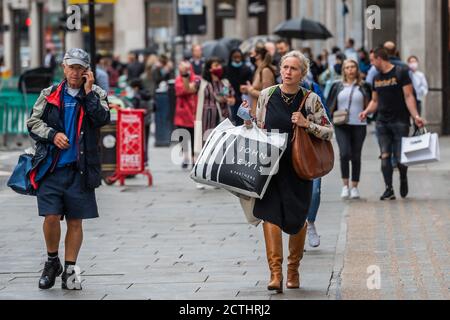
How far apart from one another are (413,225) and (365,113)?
2.87 metres

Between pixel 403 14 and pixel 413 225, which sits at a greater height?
pixel 403 14

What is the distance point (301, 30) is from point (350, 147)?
17205 mm

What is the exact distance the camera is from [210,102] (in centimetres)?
1966

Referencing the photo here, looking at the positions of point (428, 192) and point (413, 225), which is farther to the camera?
point (428, 192)

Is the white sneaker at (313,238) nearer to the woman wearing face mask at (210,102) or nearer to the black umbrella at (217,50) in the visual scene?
the woman wearing face mask at (210,102)

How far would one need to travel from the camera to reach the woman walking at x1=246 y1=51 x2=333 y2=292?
33.4ft

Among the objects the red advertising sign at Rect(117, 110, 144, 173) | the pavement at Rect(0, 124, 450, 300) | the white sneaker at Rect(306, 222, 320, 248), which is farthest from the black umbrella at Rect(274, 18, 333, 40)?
the white sneaker at Rect(306, 222, 320, 248)

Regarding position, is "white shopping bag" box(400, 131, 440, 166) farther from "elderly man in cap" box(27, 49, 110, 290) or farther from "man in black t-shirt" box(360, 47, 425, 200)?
"elderly man in cap" box(27, 49, 110, 290)

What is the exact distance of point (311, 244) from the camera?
1259 cm

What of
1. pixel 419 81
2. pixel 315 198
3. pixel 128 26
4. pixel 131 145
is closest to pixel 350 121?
pixel 131 145

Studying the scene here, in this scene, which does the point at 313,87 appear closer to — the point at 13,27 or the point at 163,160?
the point at 163,160

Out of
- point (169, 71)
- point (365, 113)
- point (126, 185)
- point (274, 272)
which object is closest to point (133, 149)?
point (126, 185)

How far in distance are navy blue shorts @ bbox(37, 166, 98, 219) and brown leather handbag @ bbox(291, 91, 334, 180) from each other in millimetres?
1572

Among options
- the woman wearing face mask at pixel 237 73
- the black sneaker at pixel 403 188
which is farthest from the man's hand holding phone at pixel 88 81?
the woman wearing face mask at pixel 237 73
